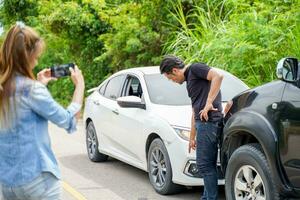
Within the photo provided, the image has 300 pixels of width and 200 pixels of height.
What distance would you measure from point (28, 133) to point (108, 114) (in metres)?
5.46

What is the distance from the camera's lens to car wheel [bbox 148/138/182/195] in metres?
6.82

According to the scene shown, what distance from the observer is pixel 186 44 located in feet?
38.7

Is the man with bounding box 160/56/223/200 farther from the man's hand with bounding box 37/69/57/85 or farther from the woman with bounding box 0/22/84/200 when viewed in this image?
the woman with bounding box 0/22/84/200

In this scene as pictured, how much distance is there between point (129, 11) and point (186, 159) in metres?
9.76

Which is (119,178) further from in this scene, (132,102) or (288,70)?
(288,70)

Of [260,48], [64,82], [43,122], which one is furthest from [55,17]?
[43,122]

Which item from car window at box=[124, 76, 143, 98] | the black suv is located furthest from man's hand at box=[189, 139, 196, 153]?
car window at box=[124, 76, 143, 98]

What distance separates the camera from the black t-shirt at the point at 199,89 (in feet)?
19.5

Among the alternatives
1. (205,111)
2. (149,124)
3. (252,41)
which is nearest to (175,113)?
(149,124)

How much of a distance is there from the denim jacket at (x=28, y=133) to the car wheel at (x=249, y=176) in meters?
2.39

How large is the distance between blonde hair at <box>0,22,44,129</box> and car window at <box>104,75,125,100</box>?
5501 millimetres

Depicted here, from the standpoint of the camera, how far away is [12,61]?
10.4 feet

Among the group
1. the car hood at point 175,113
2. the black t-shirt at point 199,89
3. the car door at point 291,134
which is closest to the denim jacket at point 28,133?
the car door at point 291,134

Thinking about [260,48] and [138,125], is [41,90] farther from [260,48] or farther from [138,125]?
[260,48]
